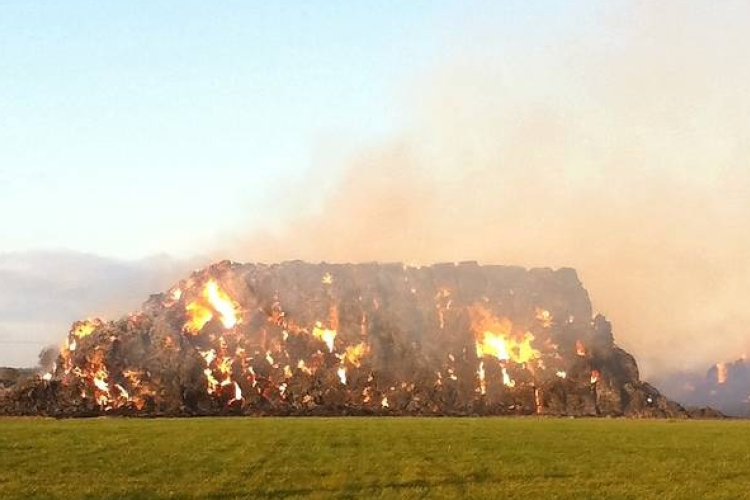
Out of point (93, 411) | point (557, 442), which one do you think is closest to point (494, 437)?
point (557, 442)

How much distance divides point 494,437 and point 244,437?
20.8 metres

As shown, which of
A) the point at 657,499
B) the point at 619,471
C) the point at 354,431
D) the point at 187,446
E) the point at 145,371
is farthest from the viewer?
the point at 145,371

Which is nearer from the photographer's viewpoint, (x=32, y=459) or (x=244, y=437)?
(x=32, y=459)

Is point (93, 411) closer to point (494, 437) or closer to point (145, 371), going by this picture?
point (145, 371)

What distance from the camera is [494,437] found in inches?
2547

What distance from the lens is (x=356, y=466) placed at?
41188 mm

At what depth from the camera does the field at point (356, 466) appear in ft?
106

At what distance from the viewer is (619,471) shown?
41.7 m

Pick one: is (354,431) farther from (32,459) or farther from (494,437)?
(32,459)

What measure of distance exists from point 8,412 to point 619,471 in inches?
6323

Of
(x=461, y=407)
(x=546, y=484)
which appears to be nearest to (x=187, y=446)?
(x=546, y=484)

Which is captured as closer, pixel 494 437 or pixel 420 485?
pixel 420 485

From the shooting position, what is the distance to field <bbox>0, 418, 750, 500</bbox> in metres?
32.3

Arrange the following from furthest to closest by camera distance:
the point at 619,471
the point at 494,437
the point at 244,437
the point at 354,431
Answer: the point at 354,431, the point at 494,437, the point at 244,437, the point at 619,471
